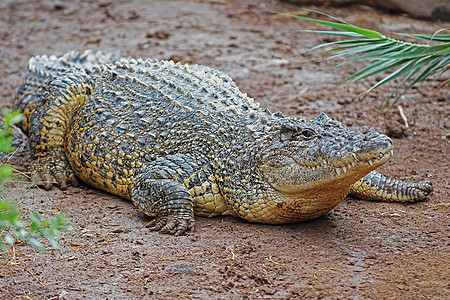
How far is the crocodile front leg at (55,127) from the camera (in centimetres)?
607

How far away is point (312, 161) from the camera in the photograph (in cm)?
446

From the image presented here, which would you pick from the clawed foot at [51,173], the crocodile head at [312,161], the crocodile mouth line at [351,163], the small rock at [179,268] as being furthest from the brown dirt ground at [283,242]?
the crocodile mouth line at [351,163]

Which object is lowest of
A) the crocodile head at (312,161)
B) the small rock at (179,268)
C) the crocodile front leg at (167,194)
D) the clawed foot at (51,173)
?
the clawed foot at (51,173)

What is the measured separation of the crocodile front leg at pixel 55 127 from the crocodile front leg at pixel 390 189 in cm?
322

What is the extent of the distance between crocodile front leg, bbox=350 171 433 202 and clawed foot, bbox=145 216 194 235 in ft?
5.80

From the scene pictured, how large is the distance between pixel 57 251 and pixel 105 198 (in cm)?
129

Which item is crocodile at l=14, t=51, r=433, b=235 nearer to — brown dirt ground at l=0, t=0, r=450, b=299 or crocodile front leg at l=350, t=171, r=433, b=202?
crocodile front leg at l=350, t=171, r=433, b=202

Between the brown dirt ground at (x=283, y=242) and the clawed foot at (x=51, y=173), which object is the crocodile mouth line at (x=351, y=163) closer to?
the brown dirt ground at (x=283, y=242)

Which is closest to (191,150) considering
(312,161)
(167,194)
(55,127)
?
(167,194)

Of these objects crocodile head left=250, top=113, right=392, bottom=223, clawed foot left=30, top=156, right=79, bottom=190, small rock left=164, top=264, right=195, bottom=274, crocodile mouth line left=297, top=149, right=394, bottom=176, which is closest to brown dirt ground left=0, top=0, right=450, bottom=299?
small rock left=164, top=264, right=195, bottom=274

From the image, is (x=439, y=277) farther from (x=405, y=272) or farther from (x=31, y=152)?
(x=31, y=152)

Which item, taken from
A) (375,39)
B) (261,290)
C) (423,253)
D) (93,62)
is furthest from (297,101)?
(261,290)

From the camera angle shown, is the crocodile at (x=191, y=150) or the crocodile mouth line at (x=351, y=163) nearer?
the crocodile mouth line at (x=351, y=163)

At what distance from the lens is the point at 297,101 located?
26.3 feet
